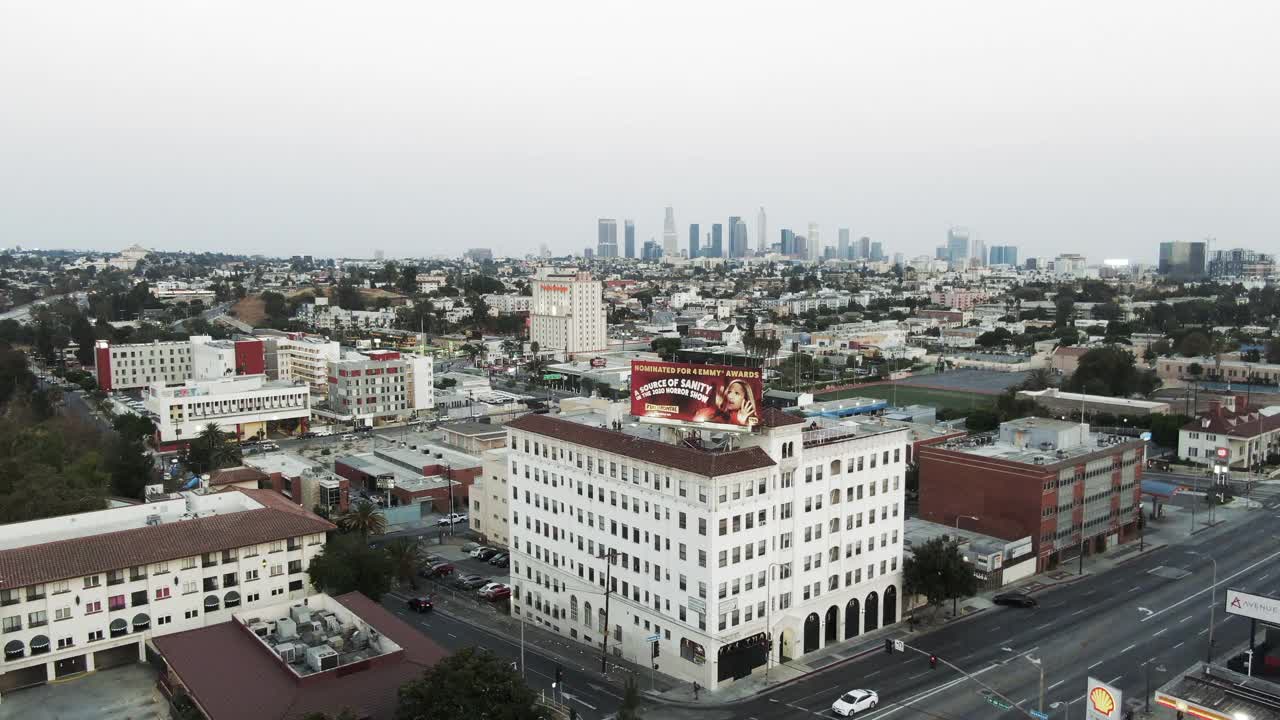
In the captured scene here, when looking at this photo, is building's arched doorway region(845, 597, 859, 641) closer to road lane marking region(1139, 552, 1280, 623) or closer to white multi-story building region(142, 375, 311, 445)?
road lane marking region(1139, 552, 1280, 623)

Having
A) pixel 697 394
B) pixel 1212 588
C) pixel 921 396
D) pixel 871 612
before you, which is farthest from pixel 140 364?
pixel 1212 588

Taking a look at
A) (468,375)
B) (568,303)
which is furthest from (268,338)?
(568,303)

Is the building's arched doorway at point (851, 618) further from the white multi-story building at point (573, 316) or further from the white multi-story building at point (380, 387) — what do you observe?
the white multi-story building at point (573, 316)

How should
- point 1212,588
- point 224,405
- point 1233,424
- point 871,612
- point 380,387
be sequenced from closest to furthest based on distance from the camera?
1. point 871,612
2. point 1212,588
3. point 1233,424
4. point 224,405
5. point 380,387

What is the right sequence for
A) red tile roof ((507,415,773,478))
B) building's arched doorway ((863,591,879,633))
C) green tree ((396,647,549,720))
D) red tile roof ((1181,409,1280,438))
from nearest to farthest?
green tree ((396,647,549,720)), red tile roof ((507,415,773,478)), building's arched doorway ((863,591,879,633)), red tile roof ((1181,409,1280,438))

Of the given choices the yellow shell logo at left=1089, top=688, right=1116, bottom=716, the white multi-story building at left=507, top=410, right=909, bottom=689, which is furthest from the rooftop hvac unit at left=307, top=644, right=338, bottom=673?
the yellow shell logo at left=1089, top=688, right=1116, bottom=716

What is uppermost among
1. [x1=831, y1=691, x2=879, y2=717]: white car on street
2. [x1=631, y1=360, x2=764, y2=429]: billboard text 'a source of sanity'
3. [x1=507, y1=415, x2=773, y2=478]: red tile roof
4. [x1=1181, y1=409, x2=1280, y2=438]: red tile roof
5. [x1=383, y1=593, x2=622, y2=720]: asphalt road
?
[x1=631, y1=360, x2=764, y2=429]: billboard text 'a source of sanity'

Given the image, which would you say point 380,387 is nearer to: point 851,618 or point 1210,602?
point 851,618

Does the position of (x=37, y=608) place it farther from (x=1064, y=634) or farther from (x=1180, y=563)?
(x=1180, y=563)
